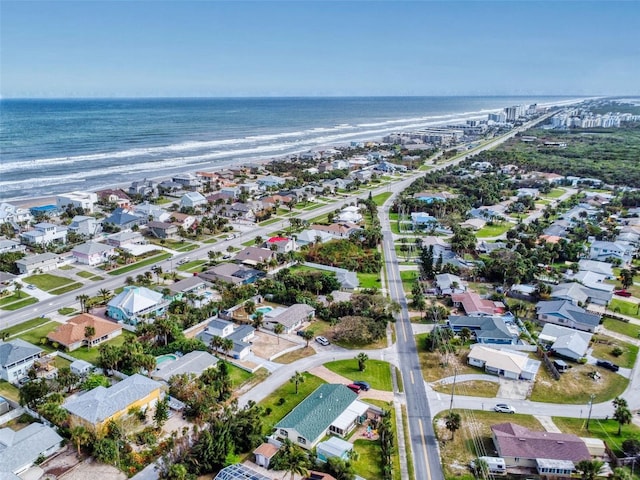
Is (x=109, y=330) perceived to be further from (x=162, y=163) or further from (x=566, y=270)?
(x=162, y=163)

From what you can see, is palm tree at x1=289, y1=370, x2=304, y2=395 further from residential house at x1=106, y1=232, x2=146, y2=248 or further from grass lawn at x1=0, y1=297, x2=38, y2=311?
residential house at x1=106, y1=232, x2=146, y2=248


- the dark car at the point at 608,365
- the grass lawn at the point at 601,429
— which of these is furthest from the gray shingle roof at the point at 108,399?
the dark car at the point at 608,365

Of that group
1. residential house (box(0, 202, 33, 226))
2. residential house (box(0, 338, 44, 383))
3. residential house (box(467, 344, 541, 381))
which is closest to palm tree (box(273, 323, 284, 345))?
residential house (box(467, 344, 541, 381))

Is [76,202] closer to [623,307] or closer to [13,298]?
[13,298]

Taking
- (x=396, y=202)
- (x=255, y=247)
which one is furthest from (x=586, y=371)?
(x=396, y=202)

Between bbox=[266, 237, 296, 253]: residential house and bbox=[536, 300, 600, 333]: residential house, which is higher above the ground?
bbox=[266, 237, 296, 253]: residential house

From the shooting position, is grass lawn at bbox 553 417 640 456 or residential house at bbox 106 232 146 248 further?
residential house at bbox 106 232 146 248

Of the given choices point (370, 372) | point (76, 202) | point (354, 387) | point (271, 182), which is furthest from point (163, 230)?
point (354, 387)

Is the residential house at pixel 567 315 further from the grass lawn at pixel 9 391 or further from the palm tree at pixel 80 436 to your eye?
the grass lawn at pixel 9 391
